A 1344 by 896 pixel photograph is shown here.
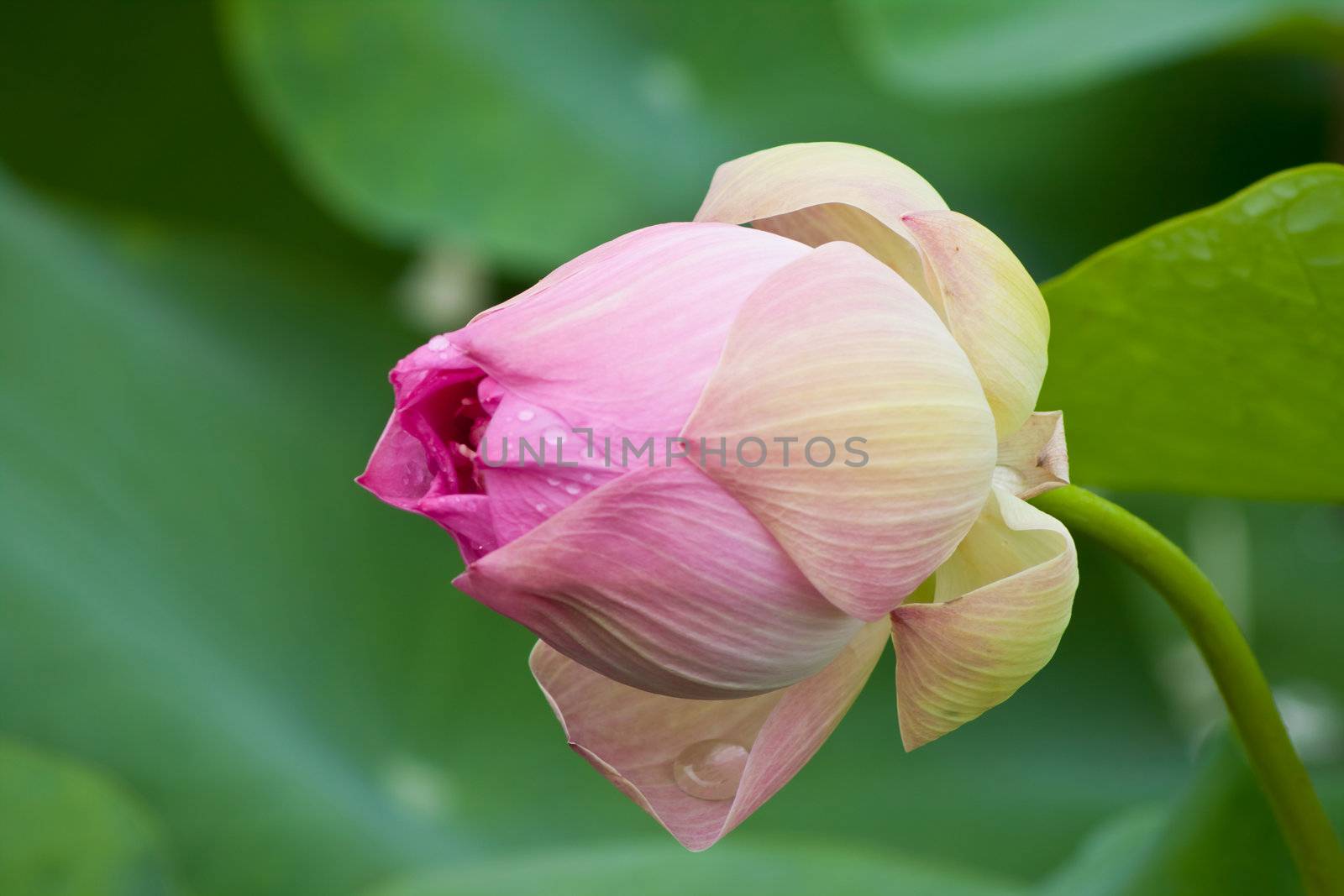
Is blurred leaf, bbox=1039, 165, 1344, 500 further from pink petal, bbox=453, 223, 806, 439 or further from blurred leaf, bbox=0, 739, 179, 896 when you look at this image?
blurred leaf, bbox=0, 739, 179, 896

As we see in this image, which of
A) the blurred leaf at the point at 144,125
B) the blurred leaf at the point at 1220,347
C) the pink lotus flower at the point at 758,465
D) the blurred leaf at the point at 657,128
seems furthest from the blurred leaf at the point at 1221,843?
the blurred leaf at the point at 144,125

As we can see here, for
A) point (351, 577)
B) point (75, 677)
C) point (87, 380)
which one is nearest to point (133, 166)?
point (87, 380)

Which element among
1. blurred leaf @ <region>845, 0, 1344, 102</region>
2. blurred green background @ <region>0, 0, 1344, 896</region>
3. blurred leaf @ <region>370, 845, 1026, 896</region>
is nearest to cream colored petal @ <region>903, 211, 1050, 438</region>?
blurred green background @ <region>0, 0, 1344, 896</region>

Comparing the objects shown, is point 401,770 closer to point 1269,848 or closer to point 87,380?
point 87,380

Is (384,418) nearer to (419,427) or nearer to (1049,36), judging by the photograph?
(1049,36)

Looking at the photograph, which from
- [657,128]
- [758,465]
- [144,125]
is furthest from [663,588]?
[144,125]

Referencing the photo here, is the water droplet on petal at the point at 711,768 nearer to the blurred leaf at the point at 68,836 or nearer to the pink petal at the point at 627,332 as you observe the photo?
the pink petal at the point at 627,332

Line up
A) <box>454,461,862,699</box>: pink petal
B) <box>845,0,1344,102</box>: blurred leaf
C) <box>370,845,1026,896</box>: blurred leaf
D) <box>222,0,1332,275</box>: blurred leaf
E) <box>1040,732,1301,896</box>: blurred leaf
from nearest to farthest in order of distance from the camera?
<box>454,461,862,699</box>: pink petal → <box>1040,732,1301,896</box>: blurred leaf → <box>370,845,1026,896</box>: blurred leaf → <box>845,0,1344,102</box>: blurred leaf → <box>222,0,1332,275</box>: blurred leaf
